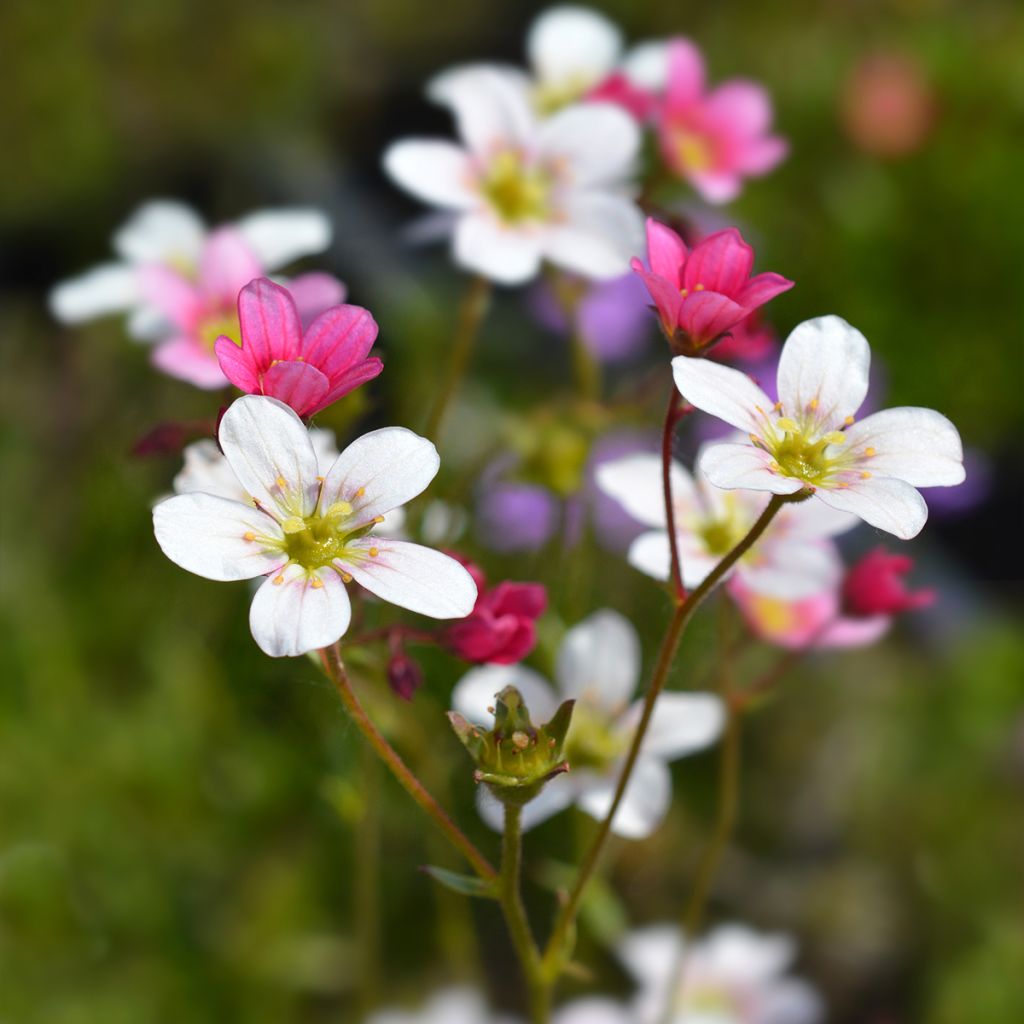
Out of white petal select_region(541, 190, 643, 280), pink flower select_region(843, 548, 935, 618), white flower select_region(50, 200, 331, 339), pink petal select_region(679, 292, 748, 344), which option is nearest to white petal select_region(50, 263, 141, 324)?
white flower select_region(50, 200, 331, 339)

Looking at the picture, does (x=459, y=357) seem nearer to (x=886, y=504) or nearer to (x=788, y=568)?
(x=788, y=568)

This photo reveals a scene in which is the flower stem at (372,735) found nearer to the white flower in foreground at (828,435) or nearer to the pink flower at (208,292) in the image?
the white flower in foreground at (828,435)

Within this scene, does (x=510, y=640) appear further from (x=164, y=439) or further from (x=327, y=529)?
(x=164, y=439)

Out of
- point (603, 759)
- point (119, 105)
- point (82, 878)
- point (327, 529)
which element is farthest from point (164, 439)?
point (119, 105)

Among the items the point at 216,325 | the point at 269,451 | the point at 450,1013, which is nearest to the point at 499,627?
the point at 269,451

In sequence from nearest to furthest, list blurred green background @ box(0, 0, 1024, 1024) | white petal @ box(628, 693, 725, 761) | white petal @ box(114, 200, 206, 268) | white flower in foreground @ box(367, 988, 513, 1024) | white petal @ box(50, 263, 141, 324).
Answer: white petal @ box(628, 693, 725, 761)
white petal @ box(50, 263, 141, 324)
white petal @ box(114, 200, 206, 268)
white flower in foreground @ box(367, 988, 513, 1024)
blurred green background @ box(0, 0, 1024, 1024)

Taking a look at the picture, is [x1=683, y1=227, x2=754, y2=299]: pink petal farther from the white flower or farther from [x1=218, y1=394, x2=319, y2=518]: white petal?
the white flower

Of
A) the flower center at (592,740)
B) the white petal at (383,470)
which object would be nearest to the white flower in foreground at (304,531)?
the white petal at (383,470)
